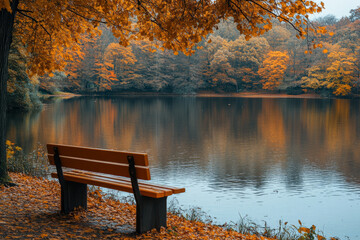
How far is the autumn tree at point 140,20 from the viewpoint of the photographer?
18.7ft

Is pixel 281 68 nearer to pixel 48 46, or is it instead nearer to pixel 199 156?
pixel 199 156

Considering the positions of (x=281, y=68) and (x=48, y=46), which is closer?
(x=48, y=46)

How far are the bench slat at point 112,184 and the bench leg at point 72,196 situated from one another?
132 millimetres

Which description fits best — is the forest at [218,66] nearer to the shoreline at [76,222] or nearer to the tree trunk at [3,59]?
the tree trunk at [3,59]

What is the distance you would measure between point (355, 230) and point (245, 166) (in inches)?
210

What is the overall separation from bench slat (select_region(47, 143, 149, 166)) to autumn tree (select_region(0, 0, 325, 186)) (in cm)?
177

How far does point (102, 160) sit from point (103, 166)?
0.26 ft

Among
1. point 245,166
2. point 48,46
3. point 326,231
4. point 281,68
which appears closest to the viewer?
point 326,231

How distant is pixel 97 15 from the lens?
293 inches

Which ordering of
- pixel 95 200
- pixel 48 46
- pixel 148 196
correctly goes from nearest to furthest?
pixel 148 196, pixel 95 200, pixel 48 46

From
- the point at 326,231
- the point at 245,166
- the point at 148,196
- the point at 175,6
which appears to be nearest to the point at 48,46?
the point at 175,6

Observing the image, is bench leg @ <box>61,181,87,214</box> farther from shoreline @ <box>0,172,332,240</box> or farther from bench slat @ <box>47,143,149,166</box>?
bench slat @ <box>47,143,149,166</box>

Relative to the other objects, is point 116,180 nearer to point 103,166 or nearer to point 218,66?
point 103,166

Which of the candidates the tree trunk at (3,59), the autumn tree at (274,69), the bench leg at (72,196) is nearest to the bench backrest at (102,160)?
the bench leg at (72,196)
